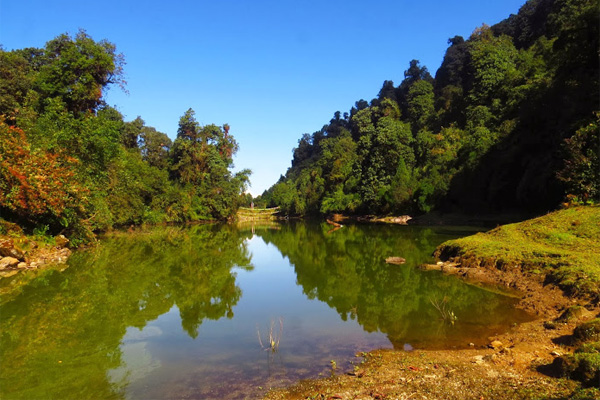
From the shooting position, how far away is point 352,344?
311 inches

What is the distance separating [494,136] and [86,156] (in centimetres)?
3994

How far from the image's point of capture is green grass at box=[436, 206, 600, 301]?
393 inches

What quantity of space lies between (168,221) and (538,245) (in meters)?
47.8

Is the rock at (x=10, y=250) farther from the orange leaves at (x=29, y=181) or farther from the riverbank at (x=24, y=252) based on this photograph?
the orange leaves at (x=29, y=181)

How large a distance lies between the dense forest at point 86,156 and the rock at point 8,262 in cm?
230

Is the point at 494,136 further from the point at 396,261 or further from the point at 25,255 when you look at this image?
the point at 25,255

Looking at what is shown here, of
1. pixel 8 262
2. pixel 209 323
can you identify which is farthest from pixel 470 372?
pixel 8 262

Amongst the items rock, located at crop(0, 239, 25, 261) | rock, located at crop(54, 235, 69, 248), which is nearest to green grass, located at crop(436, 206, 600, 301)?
rock, located at crop(0, 239, 25, 261)

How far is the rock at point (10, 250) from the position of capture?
15925 mm

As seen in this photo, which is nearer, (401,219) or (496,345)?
(496,345)

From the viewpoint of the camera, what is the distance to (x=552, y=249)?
41.6ft

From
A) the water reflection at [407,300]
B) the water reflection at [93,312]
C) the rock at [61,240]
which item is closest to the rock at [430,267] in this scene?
the water reflection at [407,300]

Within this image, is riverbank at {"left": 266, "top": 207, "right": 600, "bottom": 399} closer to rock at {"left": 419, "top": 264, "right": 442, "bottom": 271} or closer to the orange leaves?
rock at {"left": 419, "top": 264, "right": 442, "bottom": 271}

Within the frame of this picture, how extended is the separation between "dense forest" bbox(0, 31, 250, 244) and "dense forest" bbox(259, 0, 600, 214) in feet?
78.4
